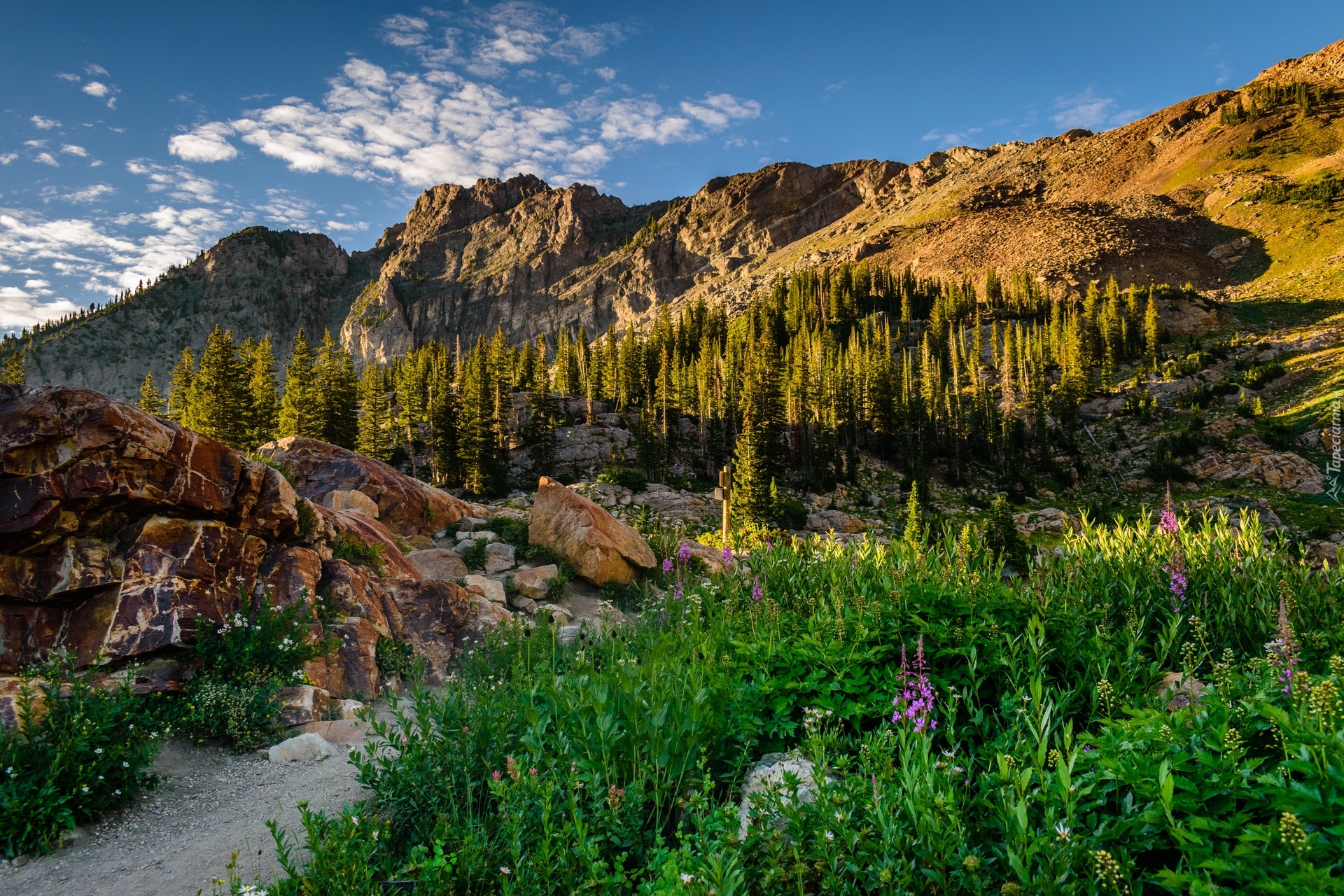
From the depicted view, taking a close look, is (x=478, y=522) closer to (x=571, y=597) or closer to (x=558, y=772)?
(x=571, y=597)

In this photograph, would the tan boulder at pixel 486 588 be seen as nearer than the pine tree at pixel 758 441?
Yes

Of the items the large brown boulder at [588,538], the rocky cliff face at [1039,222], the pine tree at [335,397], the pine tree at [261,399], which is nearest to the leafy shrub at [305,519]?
the large brown boulder at [588,538]

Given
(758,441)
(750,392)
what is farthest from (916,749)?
(750,392)

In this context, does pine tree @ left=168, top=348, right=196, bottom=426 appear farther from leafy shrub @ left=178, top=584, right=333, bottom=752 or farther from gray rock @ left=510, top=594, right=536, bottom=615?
leafy shrub @ left=178, top=584, right=333, bottom=752

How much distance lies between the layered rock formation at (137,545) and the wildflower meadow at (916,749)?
3432mm

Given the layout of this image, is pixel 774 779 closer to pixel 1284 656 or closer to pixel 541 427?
pixel 1284 656

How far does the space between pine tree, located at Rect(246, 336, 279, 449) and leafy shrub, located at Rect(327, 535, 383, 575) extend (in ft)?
151

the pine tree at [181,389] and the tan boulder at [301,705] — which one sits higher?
the pine tree at [181,389]

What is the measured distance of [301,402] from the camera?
5531 cm

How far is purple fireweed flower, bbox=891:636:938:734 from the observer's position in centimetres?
333

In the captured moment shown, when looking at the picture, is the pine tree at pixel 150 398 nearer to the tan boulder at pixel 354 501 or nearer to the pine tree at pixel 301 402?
the pine tree at pixel 301 402

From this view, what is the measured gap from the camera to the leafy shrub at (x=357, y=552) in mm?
10828

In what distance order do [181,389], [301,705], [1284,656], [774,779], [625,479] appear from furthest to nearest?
[181,389] < [625,479] < [301,705] < [774,779] < [1284,656]

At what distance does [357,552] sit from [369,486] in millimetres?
6575
